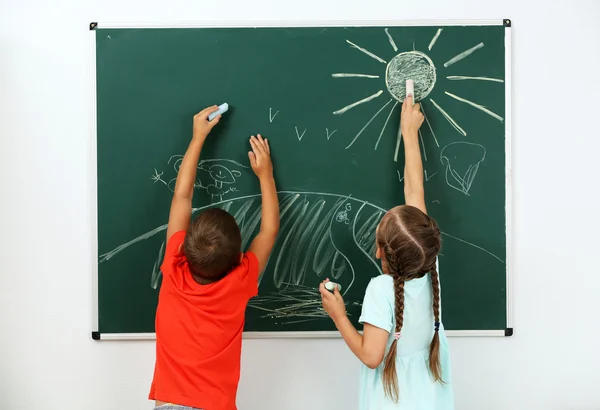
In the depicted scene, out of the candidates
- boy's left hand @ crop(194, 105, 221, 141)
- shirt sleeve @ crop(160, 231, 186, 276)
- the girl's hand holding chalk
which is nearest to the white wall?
boy's left hand @ crop(194, 105, 221, 141)

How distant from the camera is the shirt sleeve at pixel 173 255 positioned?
1.70 metres

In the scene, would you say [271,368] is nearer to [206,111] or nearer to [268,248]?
[268,248]

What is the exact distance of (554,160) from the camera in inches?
80.6

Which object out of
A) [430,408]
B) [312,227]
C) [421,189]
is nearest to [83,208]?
[312,227]

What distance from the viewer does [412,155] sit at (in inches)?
74.7

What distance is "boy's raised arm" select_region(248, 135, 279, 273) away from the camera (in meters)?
1.87

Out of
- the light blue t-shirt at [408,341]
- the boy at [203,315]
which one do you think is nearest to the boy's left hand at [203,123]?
the boy at [203,315]

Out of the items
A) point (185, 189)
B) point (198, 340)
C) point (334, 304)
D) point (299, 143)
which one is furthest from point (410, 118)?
point (198, 340)

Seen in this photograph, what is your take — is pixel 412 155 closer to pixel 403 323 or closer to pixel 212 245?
pixel 403 323

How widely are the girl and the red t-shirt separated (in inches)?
13.4

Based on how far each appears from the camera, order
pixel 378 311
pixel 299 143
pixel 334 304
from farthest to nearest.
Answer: pixel 299 143 < pixel 334 304 < pixel 378 311

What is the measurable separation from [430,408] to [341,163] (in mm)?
967

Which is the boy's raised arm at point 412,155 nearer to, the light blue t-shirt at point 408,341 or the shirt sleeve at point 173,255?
the light blue t-shirt at point 408,341

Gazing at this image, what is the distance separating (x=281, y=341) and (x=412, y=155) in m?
0.94
